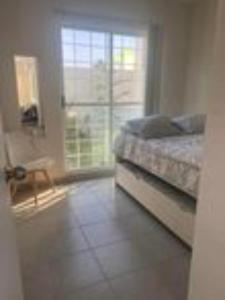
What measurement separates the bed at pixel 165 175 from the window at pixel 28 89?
1.18 metres

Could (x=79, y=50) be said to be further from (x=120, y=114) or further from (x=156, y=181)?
(x=156, y=181)

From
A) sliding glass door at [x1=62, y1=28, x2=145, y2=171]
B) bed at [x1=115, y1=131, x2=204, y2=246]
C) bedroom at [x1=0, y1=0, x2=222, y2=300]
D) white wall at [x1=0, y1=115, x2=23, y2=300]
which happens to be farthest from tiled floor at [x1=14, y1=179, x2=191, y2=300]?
sliding glass door at [x1=62, y1=28, x2=145, y2=171]

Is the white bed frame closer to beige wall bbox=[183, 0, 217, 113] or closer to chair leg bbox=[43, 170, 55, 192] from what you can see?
chair leg bbox=[43, 170, 55, 192]

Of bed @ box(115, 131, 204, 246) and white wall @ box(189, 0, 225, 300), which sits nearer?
white wall @ box(189, 0, 225, 300)

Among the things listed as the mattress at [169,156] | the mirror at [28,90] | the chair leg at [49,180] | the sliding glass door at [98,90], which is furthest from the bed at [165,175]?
the mirror at [28,90]

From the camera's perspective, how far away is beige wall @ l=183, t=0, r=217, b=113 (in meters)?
3.50

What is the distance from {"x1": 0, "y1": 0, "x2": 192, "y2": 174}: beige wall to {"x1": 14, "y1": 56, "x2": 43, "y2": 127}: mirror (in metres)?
0.08

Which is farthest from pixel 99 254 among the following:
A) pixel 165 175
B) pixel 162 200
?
pixel 165 175

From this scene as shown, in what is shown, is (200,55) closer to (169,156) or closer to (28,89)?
(169,156)

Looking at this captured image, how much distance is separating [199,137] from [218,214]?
2178 millimetres

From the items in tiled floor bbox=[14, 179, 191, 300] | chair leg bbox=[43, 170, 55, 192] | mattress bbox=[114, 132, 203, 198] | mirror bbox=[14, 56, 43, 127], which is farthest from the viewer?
chair leg bbox=[43, 170, 55, 192]

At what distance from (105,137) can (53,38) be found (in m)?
1.53

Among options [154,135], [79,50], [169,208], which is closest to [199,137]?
[154,135]

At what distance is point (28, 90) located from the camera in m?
3.28
